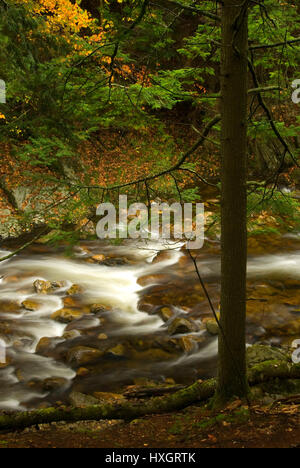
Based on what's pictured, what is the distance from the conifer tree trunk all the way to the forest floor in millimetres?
335

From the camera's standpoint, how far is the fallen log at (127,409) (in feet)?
12.8

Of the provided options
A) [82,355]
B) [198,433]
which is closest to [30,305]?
[82,355]

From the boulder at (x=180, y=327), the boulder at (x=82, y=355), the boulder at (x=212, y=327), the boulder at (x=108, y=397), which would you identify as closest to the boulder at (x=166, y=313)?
the boulder at (x=180, y=327)

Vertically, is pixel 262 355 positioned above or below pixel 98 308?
above

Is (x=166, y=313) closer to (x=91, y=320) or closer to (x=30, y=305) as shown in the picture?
(x=91, y=320)

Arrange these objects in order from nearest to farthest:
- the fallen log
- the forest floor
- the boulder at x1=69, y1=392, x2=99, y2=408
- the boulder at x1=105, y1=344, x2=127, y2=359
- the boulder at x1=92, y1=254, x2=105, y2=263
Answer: the forest floor, the fallen log, the boulder at x1=69, y1=392, x2=99, y2=408, the boulder at x1=105, y1=344, x2=127, y2=359, the boulder at x1=92, y1=254, x2=105, y2=263

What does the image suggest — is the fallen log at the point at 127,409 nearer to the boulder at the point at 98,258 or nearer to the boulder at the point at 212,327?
the boulder at the point at 212,327

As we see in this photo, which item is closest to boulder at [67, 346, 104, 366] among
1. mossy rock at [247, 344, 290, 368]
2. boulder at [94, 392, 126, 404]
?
boulder at [94, 392, 126, 404]

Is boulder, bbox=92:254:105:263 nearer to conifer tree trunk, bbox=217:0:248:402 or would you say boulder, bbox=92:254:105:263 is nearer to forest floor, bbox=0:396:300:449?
forest floor, bbox=0:396:300:449

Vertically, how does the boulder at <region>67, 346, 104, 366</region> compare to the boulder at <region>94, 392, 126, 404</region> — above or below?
above

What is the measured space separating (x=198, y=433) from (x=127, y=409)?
917 millimetres

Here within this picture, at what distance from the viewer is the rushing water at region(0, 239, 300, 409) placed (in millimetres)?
6172

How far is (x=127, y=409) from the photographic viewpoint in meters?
3.99

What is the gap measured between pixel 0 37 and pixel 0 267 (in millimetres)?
5756
